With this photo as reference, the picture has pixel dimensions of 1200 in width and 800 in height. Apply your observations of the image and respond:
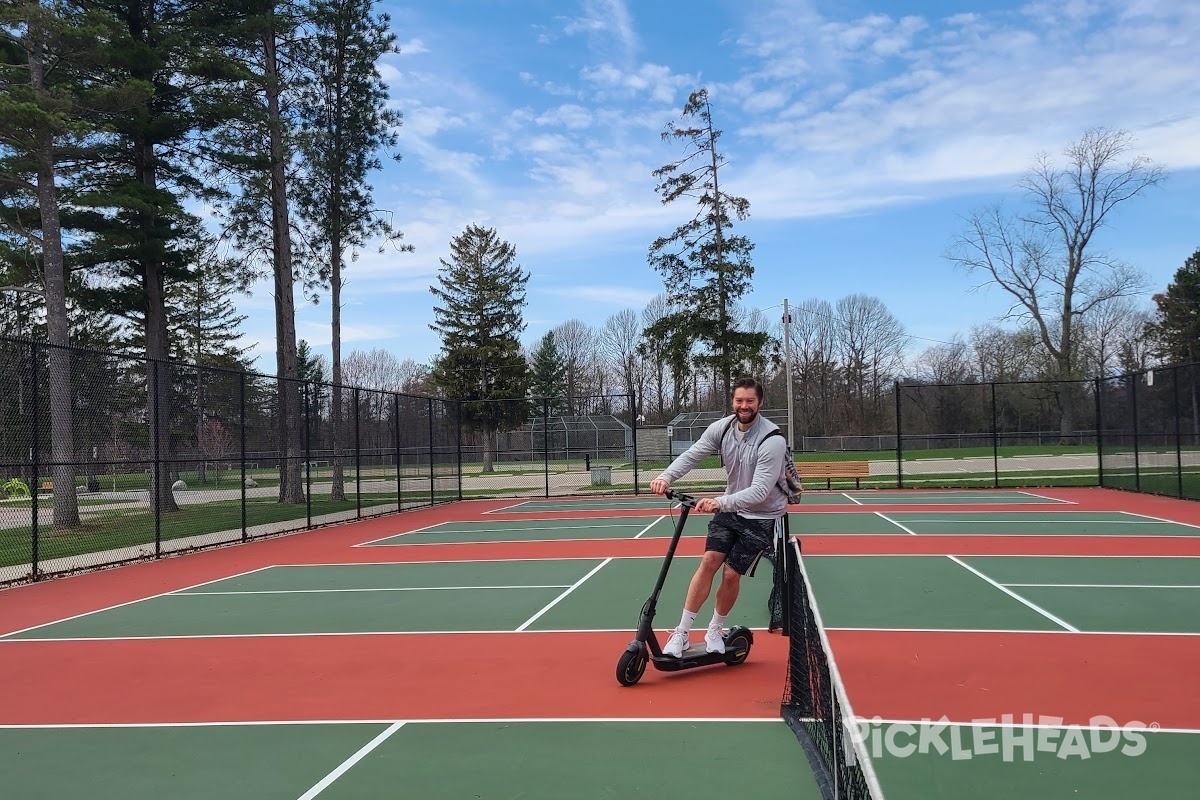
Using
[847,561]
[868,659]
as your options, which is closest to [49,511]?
[847,561]

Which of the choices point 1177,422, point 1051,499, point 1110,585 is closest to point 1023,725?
point 1110,585

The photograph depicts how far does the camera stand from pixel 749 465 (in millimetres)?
5543

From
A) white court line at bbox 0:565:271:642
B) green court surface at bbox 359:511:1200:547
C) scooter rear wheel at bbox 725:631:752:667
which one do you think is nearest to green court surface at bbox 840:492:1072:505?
green court surface at bbox 359:511:1200:547

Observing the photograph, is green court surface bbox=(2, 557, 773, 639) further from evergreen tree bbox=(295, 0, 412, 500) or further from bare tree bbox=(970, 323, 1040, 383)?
bare tree bbox=(970, 323, 1040, 383)

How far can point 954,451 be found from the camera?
1852 inches

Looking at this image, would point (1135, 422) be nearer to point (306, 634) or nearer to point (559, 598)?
point (559, 598)

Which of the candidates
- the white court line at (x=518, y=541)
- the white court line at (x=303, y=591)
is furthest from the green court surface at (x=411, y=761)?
the white court line at (x=518, y=541)

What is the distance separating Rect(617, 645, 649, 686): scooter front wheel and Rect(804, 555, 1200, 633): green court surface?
97.9 inches

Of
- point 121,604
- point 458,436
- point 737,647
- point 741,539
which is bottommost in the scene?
point 121,604

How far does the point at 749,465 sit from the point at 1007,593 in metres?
4.61

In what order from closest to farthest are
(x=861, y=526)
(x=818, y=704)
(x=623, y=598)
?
(x=818, y=704) → (x=623, y=598) → (x=861, y=526)

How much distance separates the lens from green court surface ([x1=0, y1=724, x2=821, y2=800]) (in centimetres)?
395

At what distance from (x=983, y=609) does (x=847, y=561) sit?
325 centimetres

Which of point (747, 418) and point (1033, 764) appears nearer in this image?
point (1033, 764)
